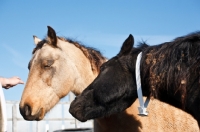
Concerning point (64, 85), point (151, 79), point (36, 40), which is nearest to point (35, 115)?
point (64, 85)

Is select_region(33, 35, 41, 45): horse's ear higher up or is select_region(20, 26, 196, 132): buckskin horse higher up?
select_region(33, 35, 41, 45): horse's ear

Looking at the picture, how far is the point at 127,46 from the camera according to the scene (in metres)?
3.20

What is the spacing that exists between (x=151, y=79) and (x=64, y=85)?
4.71ft

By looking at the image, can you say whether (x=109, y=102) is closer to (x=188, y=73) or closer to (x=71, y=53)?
(x=188, y=73)

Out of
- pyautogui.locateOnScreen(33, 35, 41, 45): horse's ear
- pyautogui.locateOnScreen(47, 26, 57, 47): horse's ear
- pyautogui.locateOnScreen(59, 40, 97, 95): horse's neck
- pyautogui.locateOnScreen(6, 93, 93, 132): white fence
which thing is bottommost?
pyautogui.locateOnScreen(6, 93, 93, 132): white fence

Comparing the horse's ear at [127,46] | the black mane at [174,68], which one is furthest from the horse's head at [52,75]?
the black mane at [174,68]

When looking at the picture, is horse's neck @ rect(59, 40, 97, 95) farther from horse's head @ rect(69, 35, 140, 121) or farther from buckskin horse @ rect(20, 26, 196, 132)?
horse's head @ rect(69, 35, 140, 121)

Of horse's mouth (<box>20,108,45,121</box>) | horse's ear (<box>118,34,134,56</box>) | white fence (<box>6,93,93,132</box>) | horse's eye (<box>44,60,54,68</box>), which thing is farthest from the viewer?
white fence (<box>6,93,93,132</box>)

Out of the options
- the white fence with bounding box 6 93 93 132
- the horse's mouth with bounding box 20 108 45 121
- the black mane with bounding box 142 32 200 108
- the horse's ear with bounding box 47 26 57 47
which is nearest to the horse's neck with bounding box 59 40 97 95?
the horse's ear with bounding box 47 26 57 47

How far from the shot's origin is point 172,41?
9.74 ft

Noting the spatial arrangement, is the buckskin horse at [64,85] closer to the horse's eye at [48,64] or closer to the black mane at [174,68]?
the horse's eye at [48,64]

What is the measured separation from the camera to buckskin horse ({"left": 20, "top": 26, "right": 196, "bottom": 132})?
147 inches

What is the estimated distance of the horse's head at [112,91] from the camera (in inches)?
119

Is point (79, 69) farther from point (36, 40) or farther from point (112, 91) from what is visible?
point (112, 91)
